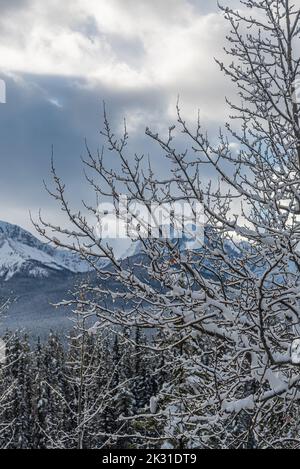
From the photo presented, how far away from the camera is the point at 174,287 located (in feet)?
17.1

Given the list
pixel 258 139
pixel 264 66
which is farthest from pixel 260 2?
pixel 258 139

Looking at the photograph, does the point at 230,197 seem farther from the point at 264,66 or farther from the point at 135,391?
the point at 135,391

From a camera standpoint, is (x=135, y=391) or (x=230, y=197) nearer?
(x=230, y=197)

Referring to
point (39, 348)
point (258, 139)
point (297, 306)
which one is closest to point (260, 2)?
point (258, 139)

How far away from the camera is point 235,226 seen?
563 centimetres

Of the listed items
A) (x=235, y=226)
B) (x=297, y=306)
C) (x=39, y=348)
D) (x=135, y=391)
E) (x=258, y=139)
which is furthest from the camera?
(x=39, y=348)
